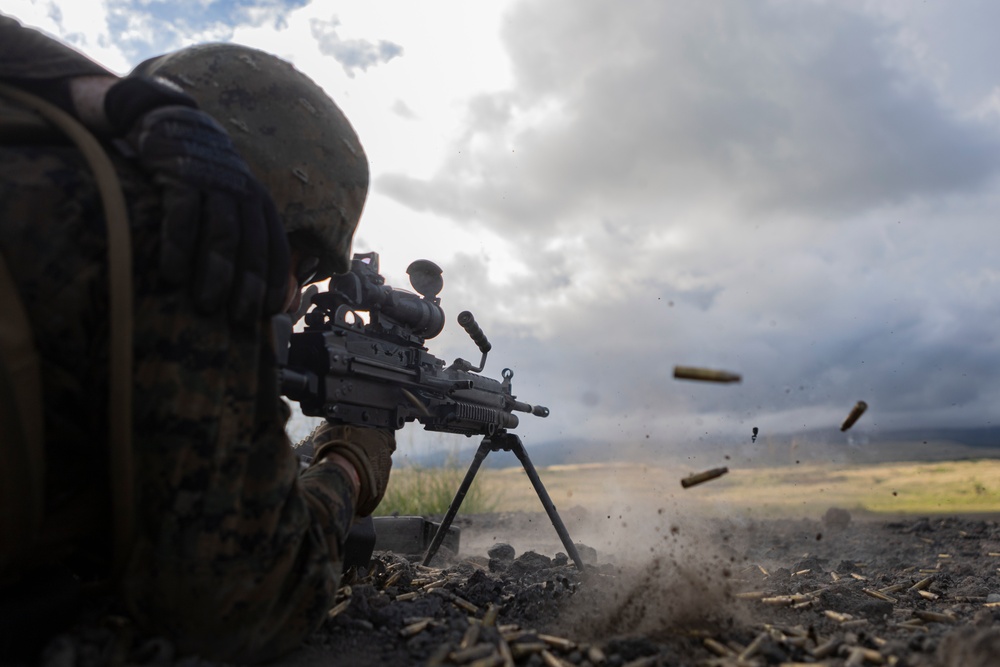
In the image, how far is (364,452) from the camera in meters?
3.17

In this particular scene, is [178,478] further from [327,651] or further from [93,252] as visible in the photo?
[327,651]

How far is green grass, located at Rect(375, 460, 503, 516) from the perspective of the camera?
11.2 metres

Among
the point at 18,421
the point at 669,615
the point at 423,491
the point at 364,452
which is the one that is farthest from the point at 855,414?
the point at 423,491

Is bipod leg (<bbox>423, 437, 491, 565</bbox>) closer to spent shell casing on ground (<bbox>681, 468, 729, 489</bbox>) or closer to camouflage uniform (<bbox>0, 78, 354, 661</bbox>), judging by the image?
spent shell casing on ground (<bbox>681, 468, 729, 489</bbox>)

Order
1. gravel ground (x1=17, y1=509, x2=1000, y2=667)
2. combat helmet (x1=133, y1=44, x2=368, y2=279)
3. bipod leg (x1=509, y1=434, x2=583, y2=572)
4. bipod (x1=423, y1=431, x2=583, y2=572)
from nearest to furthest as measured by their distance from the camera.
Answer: gravel ground (x1=17, y1=509, x2=1000, y2=667) < combat helmet (x1=133, y1=44, x2=368, y2=279) < bipod leg (x1=509, y1=434, x2=583, y2=572) < bipod (x1=423, y1=431, x2=583, y2=572)

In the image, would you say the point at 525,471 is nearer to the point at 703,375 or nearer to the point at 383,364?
the point at 383,364

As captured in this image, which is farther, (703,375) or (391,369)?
(391,369)

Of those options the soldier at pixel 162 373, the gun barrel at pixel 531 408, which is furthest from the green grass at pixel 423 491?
the soldier at pixel 162 373

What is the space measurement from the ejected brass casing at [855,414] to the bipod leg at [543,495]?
95.0 inches

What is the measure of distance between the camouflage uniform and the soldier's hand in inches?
34.4

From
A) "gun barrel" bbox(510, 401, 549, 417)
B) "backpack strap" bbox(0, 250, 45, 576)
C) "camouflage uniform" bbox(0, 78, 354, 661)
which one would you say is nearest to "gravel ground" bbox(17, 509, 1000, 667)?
"camouflage uniform" bbox(0, 78, 354, 661)

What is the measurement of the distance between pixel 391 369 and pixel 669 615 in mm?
2947

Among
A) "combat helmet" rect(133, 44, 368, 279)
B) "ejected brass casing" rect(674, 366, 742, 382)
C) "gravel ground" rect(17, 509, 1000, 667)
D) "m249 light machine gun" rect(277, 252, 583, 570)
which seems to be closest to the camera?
"gravel ground" rect(17, 509, 1000, 667)

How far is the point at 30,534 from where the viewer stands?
1.97 m
